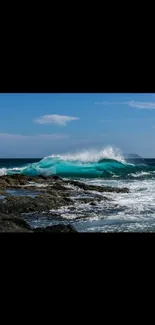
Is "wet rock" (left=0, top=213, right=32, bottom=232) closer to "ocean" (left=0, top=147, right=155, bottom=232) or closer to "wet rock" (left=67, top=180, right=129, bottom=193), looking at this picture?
"ocean" (left=0, top=147, right=155, bottom=232)

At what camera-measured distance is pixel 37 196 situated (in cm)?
819

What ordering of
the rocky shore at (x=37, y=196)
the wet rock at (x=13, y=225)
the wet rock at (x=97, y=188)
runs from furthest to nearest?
the wet rock at (x=97, y=188) < the rocky shore at (x=37, y=196) < the wet rock at (x=13, y=225)

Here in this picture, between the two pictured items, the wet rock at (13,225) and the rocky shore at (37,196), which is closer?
the wet rock at (13,225)

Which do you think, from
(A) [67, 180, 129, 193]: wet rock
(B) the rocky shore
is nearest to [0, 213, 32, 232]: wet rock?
(B) the rocky shore

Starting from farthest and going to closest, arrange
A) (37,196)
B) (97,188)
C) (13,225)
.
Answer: (97,188) → (37,196) → (13,225)

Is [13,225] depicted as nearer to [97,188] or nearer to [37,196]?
[37,196]

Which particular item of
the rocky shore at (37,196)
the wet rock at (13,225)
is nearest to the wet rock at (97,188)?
the rocky shore at (37,196)

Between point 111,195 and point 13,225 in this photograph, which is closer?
point 13,225

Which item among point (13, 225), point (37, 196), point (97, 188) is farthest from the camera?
point (97, 188)

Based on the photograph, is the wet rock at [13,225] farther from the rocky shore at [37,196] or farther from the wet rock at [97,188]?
the wet rock at [97,188]

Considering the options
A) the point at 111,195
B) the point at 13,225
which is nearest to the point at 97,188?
the point at 111,195

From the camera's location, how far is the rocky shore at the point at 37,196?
557 centimetres
